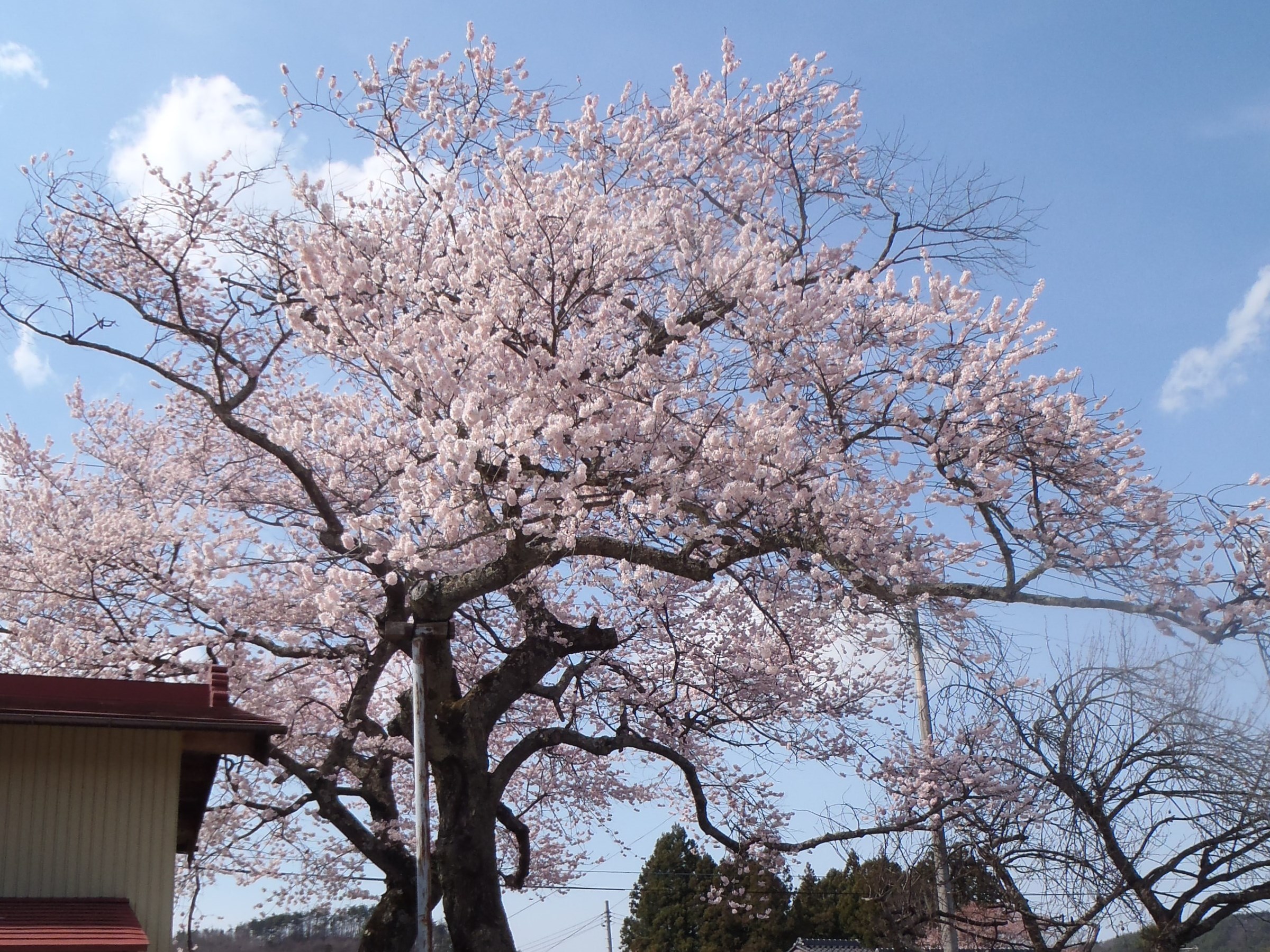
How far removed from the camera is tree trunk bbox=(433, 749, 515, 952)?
9062 millimetres

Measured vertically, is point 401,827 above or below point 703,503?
below

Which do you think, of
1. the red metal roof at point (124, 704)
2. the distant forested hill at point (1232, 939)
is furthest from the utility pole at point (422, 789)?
the distant forested hill at point (1232, 939)

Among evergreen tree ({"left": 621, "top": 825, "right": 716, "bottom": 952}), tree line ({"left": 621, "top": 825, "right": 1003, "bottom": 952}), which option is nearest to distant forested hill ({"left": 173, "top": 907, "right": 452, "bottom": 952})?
tree line ({"left": 621, "top": 825, "right": 1003, "bottom": 952})

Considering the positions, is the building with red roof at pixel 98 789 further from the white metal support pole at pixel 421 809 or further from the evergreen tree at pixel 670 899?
the evergreen tree at pixel 670 899

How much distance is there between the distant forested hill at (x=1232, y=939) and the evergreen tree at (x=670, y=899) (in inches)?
849

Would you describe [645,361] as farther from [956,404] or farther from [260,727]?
[260,727]

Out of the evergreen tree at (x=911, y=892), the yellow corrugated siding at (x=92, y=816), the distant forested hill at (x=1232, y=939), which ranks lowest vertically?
the distant forested hill at (x=1232, y=939)

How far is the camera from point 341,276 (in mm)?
8297

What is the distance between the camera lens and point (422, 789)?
830cm

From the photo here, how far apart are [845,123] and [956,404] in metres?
4.03

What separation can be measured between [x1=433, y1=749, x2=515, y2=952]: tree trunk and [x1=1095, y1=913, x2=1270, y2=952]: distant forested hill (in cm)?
519

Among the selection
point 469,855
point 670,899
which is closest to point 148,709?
point 469,855

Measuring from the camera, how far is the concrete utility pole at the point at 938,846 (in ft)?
30.4

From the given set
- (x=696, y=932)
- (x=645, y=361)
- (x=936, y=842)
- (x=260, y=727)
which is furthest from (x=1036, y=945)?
(x=696, y=932)
